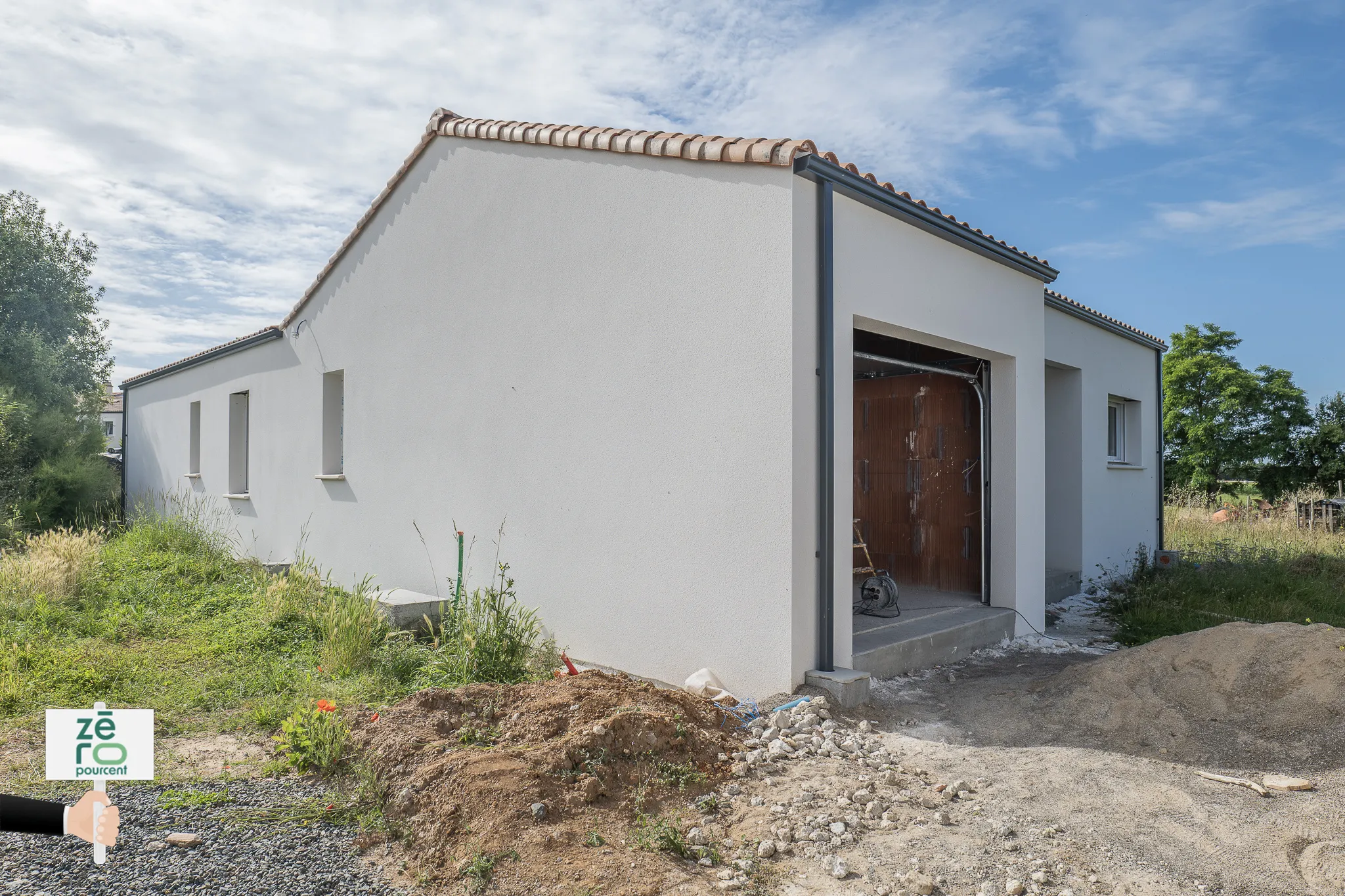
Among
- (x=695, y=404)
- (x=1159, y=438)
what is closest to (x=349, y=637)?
(x=695, y=404)

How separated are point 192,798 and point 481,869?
169 cm

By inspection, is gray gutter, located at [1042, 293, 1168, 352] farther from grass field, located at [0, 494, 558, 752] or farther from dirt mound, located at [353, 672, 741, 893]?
grass field, located at [0, 494, 558, 752]

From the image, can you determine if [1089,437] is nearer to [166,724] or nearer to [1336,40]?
[1336,40]

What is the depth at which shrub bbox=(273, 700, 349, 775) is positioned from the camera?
401cm

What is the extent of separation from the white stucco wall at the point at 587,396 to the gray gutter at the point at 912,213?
10.3 inches

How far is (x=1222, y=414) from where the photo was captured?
82.9ft

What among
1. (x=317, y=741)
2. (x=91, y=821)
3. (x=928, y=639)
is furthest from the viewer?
(x=928, y=639)

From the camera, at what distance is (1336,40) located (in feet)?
27.1

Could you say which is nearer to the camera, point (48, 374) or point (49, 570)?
point (49, 570)

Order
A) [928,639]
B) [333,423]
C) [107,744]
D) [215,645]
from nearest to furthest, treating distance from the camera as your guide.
→ 1. [107,744]
2. [928,639]
3. [215,645]
4. [333,423]

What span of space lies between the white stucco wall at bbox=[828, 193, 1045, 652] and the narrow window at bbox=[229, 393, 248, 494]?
10.9m

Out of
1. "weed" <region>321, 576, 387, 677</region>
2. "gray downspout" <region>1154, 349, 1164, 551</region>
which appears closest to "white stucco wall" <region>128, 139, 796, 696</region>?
"weed" <region>321, 576, 387, 677</region>

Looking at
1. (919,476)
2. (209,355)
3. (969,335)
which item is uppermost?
(209,355)

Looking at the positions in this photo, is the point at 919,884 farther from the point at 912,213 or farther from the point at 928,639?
the point at 912,213
